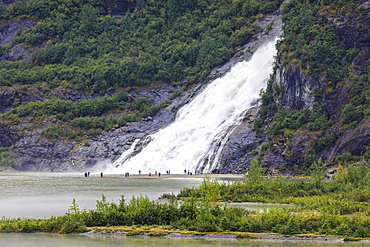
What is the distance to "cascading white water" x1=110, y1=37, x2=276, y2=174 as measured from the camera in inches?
4454

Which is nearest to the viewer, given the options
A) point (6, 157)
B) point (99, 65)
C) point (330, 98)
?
point (330, 98)

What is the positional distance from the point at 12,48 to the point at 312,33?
9212 centimetres

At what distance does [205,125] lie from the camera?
401ft

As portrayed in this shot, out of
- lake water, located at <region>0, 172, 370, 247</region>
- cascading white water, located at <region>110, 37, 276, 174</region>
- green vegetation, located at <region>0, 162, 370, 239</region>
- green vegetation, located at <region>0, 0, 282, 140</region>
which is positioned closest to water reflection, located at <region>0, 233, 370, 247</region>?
lake water, located at <region>0, 172, 370, 247</region>

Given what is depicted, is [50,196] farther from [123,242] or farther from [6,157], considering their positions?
[6,157]

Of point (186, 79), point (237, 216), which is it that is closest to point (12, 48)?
point (186, 79)

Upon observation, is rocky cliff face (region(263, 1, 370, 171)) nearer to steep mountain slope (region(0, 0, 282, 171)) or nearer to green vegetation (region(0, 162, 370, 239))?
steep mountain slope (region(0, 0, 282, 171))

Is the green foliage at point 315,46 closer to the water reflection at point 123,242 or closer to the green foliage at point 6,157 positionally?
the green foliage at point 6,157

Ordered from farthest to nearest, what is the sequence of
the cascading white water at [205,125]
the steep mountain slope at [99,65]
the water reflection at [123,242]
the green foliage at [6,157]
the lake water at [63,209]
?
the steep mountain slope at [99,65] < the green foliage at [6,157] < the cascading white water at [205,125] < the lake water at [63,209] < the water reflection at [123,242]

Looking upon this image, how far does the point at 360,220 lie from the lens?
40188 mm

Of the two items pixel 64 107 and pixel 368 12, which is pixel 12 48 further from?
pixel 368 12

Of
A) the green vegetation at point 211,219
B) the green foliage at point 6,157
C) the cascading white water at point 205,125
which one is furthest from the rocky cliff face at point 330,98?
the green foliage at point 6,157

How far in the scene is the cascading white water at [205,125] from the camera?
113125 mm

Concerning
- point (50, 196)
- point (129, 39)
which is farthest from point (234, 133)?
point (129, 39)
